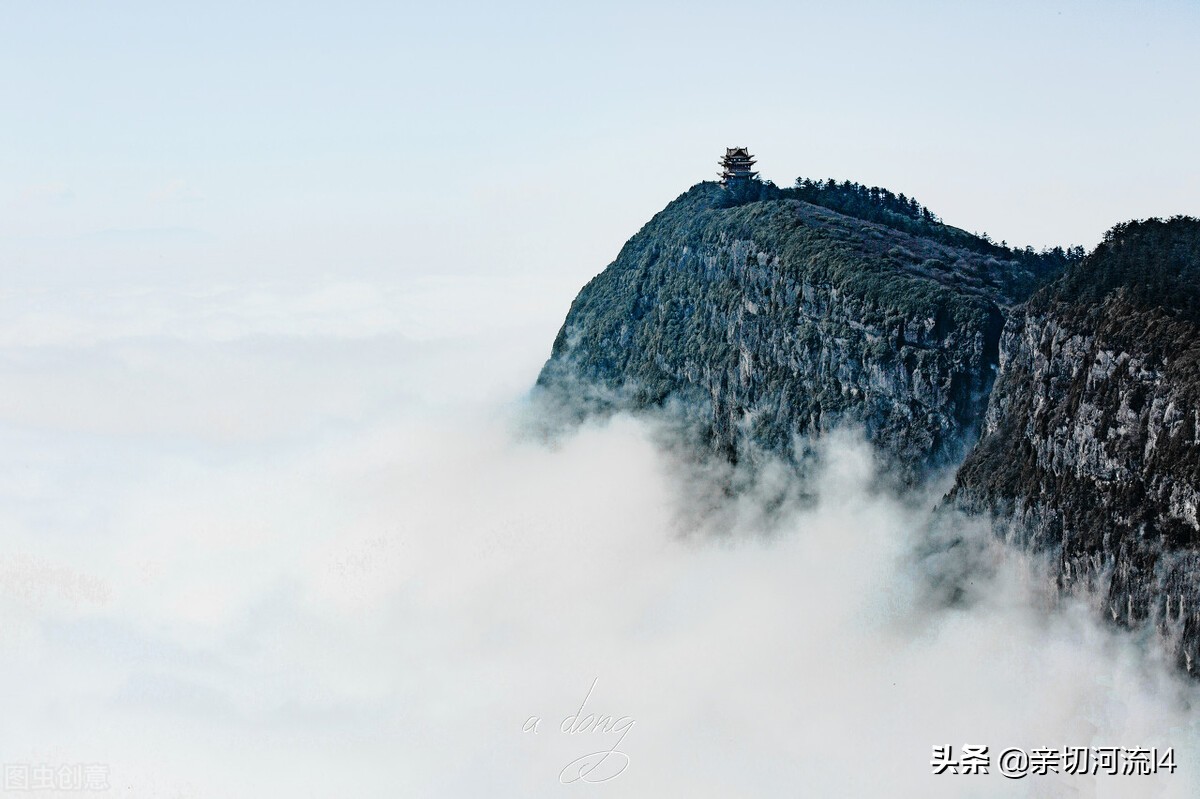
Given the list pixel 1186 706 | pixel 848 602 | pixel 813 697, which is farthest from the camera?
pixel 848 602

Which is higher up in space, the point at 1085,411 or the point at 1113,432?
the point at 1085,411

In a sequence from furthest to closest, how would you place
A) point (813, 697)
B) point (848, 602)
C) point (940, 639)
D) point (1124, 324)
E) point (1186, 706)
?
point (848, 602), point (813, 697), point (940, 639), point (1124, 324), point (1186, 706)

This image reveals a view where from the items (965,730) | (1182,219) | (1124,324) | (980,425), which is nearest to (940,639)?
(965,730)

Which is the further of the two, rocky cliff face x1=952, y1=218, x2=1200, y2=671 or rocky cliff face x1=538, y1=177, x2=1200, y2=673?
rocky cliff face x1=538, y1=177, x2=1200, y2=673

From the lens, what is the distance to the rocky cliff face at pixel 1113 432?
443 ft

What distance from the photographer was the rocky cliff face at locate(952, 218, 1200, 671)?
443 ft

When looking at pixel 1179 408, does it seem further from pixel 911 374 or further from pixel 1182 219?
pixel 911 374

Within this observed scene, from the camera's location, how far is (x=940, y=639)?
554 ft

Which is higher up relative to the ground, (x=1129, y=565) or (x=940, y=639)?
(x=1129, y=565)

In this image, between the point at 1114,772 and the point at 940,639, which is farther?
the point at 940,639

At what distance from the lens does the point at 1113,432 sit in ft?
477

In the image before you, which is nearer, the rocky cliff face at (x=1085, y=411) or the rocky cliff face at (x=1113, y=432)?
the rocky cliff face at (x=1113, y=432)

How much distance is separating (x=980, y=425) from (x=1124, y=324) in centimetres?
3536

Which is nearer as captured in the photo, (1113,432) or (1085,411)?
(1113,432)
